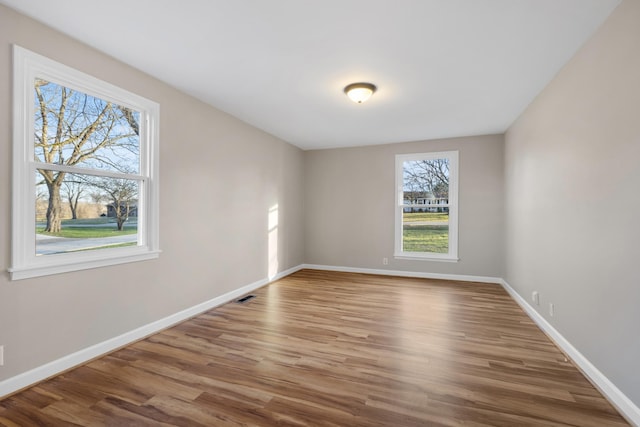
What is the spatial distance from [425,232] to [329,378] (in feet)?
12.7

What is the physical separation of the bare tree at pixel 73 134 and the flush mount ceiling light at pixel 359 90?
7.09 ft

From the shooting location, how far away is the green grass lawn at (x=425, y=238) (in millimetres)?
5328

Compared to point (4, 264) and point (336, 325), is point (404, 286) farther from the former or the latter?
point (4, 264)

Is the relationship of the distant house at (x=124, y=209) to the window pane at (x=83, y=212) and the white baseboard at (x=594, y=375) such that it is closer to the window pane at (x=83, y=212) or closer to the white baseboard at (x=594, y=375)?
the window pane at (x=83, y=212)

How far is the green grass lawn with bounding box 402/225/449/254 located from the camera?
5328mm

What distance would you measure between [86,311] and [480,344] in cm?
338

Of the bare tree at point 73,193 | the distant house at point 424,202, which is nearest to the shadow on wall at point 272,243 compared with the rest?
the distant house at point 424,202

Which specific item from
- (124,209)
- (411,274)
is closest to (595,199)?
(411,274)

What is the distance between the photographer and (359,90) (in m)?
3.07

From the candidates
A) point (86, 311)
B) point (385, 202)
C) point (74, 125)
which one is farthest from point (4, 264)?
point (385, 202)

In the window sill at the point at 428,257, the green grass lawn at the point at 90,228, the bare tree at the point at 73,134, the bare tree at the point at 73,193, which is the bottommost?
the window sill at the point at 428,257

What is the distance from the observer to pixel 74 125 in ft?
7.80

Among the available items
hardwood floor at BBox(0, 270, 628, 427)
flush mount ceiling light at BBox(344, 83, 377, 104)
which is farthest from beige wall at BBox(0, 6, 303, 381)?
flush mount ceiling light at BBox(344, 83, 377, 104)

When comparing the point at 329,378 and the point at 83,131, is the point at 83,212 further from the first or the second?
the point at 329,378
